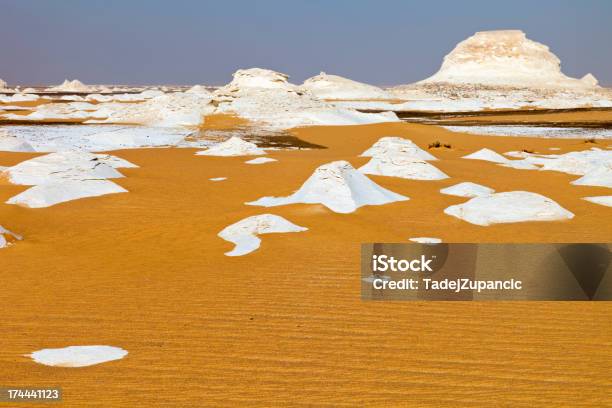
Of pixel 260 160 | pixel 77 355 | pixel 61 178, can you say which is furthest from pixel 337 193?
pixel 260 160

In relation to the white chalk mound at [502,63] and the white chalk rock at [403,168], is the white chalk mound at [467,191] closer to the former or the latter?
the white chalk rock at [403,168]

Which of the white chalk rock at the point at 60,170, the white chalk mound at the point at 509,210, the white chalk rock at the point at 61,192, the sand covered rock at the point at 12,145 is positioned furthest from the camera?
the sand covered rock at the point at 12,145

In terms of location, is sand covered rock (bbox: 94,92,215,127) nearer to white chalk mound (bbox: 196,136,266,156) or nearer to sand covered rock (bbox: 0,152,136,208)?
white chalk mound (bbox: 196,136,266,156)

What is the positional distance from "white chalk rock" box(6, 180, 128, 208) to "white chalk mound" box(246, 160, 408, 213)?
4.21m

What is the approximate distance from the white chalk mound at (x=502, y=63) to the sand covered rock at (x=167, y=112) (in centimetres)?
8600

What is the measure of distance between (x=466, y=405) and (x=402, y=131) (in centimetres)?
3083

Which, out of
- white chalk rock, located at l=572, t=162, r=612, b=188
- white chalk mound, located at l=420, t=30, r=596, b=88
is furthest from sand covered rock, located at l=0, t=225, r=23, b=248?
white chalk mound, located at l=420, t=30, r=596, b=88

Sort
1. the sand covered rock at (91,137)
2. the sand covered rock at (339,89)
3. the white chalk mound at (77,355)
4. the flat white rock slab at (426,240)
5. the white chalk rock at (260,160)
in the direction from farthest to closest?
the sand covered rock at (339,89) → the sand covered rock at (91,137) → the white chalk rock at (260,160) → the flat white rock slab at (426,240) → the white chalk mound at (77,355)

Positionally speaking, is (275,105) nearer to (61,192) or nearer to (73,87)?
(61,192)

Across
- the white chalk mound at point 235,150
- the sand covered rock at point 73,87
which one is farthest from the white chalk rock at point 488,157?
the sand covered rock at point 73,87

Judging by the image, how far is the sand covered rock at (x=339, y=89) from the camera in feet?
272

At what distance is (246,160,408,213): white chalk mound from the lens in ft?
39.6

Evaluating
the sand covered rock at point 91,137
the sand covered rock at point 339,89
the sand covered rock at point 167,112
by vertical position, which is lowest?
the sand covered rock at point 91,137

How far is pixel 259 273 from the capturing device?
25.7 ft
